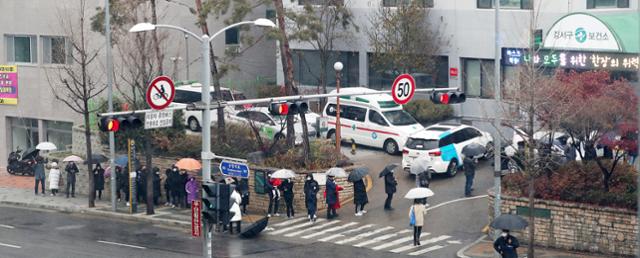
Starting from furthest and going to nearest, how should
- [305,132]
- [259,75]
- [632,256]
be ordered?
[259,75]
[305,132]
[632,256]

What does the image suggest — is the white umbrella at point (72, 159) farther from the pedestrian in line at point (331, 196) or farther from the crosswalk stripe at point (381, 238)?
the crosswalk stripe at point (381, 238)

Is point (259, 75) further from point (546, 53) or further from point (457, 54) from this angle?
point (546, 53)

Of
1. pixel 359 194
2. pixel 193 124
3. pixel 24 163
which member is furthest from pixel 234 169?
pixel 24 163

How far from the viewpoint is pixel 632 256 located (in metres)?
30.2

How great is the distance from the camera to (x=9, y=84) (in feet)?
180

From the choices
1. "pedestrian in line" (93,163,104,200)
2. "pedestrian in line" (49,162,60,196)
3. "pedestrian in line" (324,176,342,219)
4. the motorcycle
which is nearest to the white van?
"pedestrian in line" (324,176,342,219)

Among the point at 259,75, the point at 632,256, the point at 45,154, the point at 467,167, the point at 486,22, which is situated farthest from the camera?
the point at 259,75

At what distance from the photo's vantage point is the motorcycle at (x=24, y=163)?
5031 centimetres

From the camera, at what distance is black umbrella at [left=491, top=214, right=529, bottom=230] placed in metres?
28.8

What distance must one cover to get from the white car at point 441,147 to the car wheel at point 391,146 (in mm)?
3280

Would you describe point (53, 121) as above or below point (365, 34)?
below

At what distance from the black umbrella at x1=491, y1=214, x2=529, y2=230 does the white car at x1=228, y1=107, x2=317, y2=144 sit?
14437 millimetres

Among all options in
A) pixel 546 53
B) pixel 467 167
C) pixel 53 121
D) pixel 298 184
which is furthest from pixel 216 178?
pixel 53 121

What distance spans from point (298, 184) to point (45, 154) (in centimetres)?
1675
